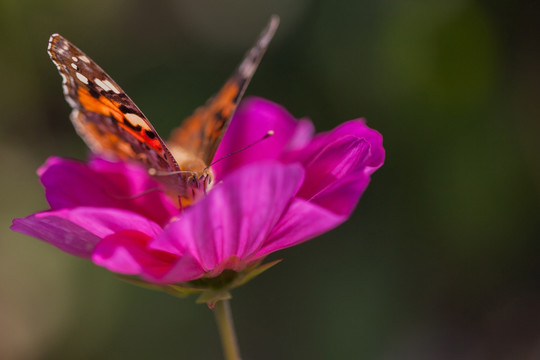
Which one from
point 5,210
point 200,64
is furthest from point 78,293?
point 200,64

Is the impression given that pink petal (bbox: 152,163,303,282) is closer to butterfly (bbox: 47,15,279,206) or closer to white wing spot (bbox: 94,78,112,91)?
butterfly (bbox: 47,15,279,206)

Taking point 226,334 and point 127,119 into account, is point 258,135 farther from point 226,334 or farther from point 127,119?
point 226,334

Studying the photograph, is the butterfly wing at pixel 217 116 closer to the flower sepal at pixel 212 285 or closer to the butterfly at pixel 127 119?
the butterfly at pixel 127 119

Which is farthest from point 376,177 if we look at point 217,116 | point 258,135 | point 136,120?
point 136,120

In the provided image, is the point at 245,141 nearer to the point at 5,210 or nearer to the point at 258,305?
the point at 5,210

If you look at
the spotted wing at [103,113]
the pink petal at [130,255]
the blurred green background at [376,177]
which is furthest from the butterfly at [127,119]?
the blurred green background at [376,177]

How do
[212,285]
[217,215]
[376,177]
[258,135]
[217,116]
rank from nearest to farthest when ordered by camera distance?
1. [217,215]
2. [212,285]
3. [217,116]
4. [258,135]
5. [376,177]
